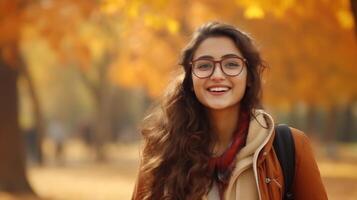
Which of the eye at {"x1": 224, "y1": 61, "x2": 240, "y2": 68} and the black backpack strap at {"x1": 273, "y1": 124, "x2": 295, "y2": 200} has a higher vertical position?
the eye at {"x1": 224, "y1": 61, "x2": 240, "y2": 68}

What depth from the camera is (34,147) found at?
33.7m

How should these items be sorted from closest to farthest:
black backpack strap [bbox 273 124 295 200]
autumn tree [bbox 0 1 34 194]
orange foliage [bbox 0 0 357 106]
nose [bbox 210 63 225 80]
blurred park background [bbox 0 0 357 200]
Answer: black backpack strap [bbox 273 124 295 200]
nose [bbox 210 63 225 80]
blurred park background [bbox 0 0 357 200]
orange foliage [bbox 0 0 357 106]
autumn tree [bbox 0 1 34 194]

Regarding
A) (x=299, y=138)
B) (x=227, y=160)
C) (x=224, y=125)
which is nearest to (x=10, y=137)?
(x=224, y=125)

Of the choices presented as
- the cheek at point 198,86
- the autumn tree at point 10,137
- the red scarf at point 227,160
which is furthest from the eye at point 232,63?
the autumn tree at point 10,137

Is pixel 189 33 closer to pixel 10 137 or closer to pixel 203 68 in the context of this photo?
pixel 10 137

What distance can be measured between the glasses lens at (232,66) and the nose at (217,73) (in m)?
0.02

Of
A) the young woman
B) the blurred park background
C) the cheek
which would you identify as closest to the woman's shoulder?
the young woman

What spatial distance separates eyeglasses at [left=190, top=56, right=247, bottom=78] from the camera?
10.6 ft

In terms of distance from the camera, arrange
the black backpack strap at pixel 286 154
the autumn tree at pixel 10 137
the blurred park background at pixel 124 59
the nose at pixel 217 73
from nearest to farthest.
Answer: the black backpack strap at pixel 286 154 → the nose at pixel 217 73 → the blurred park background at pixel 124 59 → the autumn tree at pixel 10 137

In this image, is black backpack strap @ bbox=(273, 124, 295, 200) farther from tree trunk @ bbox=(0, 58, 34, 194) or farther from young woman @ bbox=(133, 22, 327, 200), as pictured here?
tree trunk @ bbox=(0, 58, 34, 194)

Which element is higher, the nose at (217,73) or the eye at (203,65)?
the eye at (203,65)

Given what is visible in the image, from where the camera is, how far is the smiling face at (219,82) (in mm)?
3230

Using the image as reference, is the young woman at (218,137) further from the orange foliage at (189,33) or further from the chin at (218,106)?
the orange foliage at (189,33)

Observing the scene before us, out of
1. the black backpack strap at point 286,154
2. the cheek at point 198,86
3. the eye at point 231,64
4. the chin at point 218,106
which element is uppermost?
the eye at point 231,64
